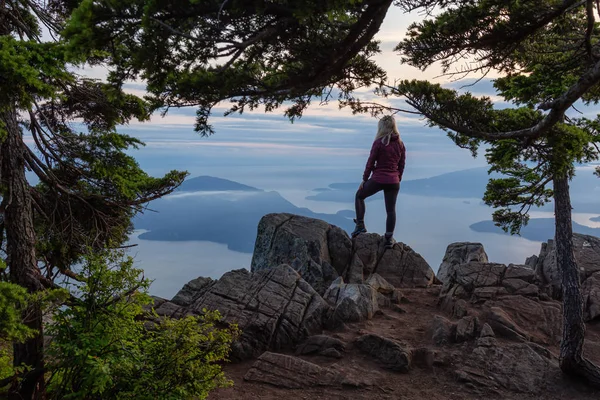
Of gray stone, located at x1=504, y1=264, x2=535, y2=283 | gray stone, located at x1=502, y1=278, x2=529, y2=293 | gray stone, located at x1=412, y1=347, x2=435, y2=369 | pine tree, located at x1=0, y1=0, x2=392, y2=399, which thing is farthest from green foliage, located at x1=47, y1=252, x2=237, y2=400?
gray stone, located at x1=504, y1=264, x2=535, y2=283

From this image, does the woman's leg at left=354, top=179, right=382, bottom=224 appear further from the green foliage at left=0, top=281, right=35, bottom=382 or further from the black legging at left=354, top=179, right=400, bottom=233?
the green foliage at left=0, top=281, right=35, bottom=382

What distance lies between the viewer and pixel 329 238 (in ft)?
50.5

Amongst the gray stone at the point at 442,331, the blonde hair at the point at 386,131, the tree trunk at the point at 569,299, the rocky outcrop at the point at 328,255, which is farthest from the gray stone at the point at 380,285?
the tree trunk at the point at 569,299

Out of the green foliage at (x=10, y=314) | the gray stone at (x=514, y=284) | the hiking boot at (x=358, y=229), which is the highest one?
the hiking boot at (x=358, y=229)

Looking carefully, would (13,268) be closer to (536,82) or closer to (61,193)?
(61,193)

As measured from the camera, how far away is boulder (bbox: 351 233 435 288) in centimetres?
1516

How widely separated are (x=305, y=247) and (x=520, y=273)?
663 centimetres

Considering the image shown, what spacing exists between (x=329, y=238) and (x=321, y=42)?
31.7 ft

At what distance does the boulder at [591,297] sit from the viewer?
12914mm

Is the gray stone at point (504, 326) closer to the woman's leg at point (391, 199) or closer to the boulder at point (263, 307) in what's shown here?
the boulder at point (263, 307)

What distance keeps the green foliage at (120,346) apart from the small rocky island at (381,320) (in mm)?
2426

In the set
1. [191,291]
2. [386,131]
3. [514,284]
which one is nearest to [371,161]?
[386,131]

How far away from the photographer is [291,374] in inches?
360

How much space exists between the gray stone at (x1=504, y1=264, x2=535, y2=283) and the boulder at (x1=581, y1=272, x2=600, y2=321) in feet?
4.78
